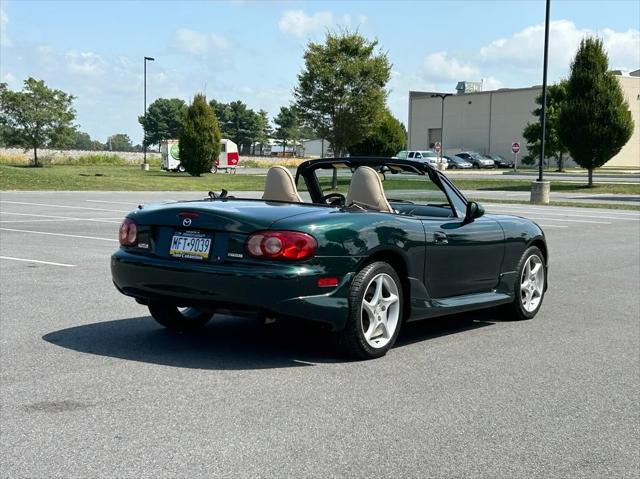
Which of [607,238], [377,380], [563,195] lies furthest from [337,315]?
[563,195]

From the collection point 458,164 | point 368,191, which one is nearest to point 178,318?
point 368,191

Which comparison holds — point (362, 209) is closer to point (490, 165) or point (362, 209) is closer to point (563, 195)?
point (563, 195)

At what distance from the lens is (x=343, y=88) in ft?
145

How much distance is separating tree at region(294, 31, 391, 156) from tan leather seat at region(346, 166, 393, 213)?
125 feet

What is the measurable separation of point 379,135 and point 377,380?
2093 inches

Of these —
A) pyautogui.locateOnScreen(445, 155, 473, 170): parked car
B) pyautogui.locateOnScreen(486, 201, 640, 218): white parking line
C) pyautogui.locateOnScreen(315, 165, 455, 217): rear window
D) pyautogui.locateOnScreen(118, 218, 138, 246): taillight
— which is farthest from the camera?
pyautogui.locateOnScreen(445, 155, 473, 170): parked car

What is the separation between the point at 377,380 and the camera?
5445 millimetres

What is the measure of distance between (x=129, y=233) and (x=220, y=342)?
1070 millimetres

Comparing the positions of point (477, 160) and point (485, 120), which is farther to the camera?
point (485, 120)

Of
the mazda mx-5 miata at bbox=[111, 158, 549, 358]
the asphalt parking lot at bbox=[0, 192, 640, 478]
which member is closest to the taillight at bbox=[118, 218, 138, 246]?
the mazda mx-5 miata at bbox=[111, 158, 549, 358]

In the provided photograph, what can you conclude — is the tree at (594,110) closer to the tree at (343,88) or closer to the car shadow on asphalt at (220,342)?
the tree at (343,88)

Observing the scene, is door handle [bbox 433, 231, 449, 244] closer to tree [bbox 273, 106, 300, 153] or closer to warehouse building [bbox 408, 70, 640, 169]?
warehouse building [bbox 408, 70, 640, 169]

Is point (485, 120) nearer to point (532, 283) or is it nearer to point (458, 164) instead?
point (458, 164)

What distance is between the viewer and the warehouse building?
3580 inches
